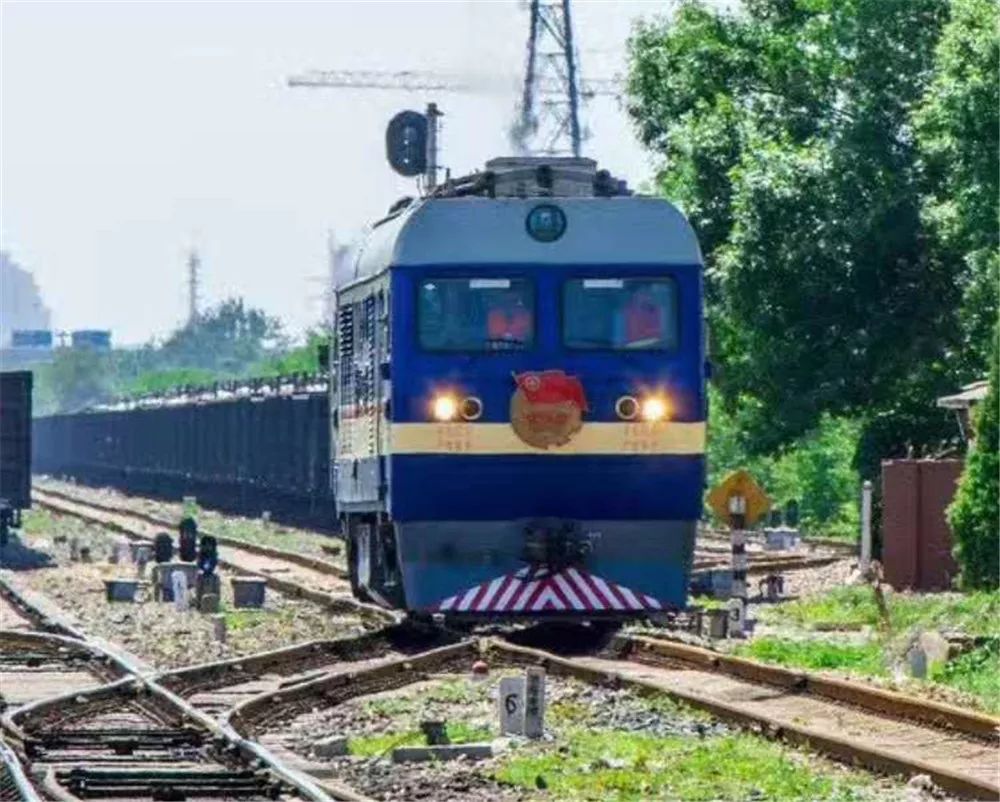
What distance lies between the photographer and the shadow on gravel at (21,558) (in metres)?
40.5

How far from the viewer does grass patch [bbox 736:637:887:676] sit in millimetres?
21359

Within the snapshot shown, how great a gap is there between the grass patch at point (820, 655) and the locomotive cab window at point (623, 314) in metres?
2.34

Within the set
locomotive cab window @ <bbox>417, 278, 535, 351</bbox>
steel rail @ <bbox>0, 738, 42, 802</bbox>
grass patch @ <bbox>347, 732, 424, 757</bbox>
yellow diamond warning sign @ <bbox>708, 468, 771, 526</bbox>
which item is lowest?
grass patch @ <bbox>347, 732, 424, 757</bbox>

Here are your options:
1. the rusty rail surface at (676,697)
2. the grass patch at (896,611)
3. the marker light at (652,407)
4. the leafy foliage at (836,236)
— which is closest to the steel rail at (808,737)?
the rusty rail surface at (676,697)

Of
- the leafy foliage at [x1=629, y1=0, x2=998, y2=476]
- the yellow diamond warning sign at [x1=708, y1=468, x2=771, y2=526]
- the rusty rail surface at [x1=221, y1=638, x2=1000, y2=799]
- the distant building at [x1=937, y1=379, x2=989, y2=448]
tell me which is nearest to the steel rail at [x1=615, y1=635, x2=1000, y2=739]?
the rusty rail surface at [x1=221, y1=638, x2=1000, y2=799]

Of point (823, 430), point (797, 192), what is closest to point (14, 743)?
point (797, 192)

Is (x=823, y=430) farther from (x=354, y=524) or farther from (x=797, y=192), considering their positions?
(x=354, y=524)

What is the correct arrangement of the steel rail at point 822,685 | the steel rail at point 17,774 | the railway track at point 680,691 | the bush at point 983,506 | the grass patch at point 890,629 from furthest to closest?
the bush at point 983,506 → the grass patch at point 890,629 → the steel rail at point 822,685 → the railway track at point 680,691 → the steel rail at point 17,774

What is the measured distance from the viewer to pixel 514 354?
72.5 ft

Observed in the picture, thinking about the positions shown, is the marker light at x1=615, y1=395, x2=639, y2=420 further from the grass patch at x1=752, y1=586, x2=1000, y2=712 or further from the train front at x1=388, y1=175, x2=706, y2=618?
the grass patch at x1=752, y1=586, x2=1000, y2=712

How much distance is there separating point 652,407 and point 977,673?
3.63 meters

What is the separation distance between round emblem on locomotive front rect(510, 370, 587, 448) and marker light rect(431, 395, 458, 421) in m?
0.41

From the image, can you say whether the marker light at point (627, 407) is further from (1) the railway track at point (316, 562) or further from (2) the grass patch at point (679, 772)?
(2) the grass patch at point (679, 772)

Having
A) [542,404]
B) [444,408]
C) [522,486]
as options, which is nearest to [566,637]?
[522,486]
